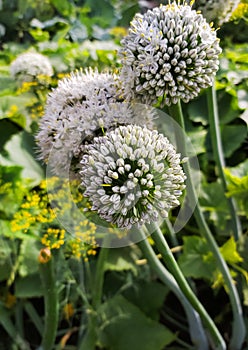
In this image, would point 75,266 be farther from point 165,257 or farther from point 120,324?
point 165,257

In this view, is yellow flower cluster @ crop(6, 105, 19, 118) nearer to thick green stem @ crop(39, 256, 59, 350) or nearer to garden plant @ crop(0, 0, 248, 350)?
garden plant @ crop(0, 0, 248, 350)

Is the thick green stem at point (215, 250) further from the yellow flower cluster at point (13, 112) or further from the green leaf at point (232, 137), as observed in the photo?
the yellow flower cluster at point (13, 112)

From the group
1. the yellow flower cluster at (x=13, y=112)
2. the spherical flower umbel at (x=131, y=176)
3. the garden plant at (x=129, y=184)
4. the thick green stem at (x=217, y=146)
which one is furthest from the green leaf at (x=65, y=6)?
the spherical flower umbel at (x=131, y=176)

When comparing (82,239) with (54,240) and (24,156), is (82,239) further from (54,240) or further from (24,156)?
(24,156)

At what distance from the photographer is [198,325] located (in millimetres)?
868

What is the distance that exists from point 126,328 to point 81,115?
561 mm

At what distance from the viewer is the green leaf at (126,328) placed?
3.12 ft

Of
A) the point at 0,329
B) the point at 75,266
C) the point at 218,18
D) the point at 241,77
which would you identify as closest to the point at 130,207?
the point at 218,18

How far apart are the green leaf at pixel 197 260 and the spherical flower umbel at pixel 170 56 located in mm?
414

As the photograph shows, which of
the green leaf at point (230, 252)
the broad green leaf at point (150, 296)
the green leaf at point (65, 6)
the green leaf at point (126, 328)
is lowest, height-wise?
the green leaf at point (126, 328)

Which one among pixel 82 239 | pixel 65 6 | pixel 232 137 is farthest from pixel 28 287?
pixel 65 6

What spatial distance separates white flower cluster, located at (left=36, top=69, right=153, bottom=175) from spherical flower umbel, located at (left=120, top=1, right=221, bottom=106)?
0.09 ft

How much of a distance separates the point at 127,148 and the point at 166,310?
733 millimetres

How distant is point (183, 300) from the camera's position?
2.64 feet
